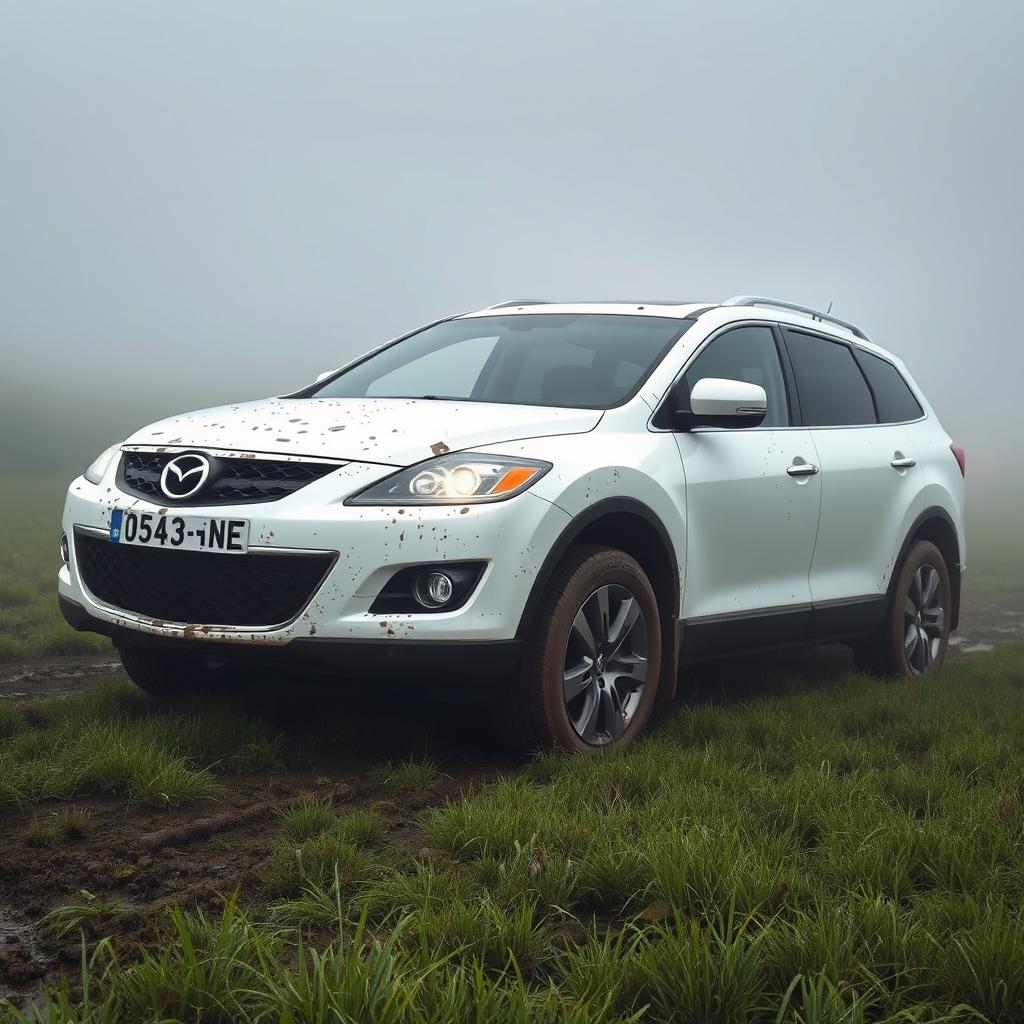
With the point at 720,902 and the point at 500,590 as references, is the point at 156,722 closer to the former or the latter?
the point at 500,590

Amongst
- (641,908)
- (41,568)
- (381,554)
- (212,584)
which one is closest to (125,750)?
(212,584)

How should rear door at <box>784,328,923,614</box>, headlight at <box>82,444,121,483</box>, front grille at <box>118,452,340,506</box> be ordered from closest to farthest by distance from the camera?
front grille at <box>118,452,340,506</box>
headlight at <box>82,444,121,483</box>
rear door at <box>784,328,923,614</box>

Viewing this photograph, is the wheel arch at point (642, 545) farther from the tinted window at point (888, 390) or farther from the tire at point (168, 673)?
the tinted window at point (888, 390)

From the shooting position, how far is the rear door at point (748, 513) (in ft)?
17.6

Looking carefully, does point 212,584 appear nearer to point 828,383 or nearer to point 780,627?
point 780,627

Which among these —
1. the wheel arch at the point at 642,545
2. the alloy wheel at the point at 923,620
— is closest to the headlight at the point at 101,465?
the wheel arch at the point at 642,545

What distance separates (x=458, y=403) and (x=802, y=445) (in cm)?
174

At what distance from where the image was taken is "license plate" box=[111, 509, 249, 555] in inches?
171

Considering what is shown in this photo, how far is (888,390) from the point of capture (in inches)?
289

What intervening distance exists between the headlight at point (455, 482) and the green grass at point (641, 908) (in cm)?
89

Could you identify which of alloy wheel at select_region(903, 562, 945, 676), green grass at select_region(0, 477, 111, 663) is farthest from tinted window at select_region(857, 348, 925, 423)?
green grass at select_region(0, 477, 111, 663)

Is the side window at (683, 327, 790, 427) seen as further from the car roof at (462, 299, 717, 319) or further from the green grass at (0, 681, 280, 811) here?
the green grass at (0, 681, 280, 811)

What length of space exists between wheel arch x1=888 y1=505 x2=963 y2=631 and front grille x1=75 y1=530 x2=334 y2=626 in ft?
11.8

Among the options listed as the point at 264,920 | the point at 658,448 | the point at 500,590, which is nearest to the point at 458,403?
the point at 658,448
